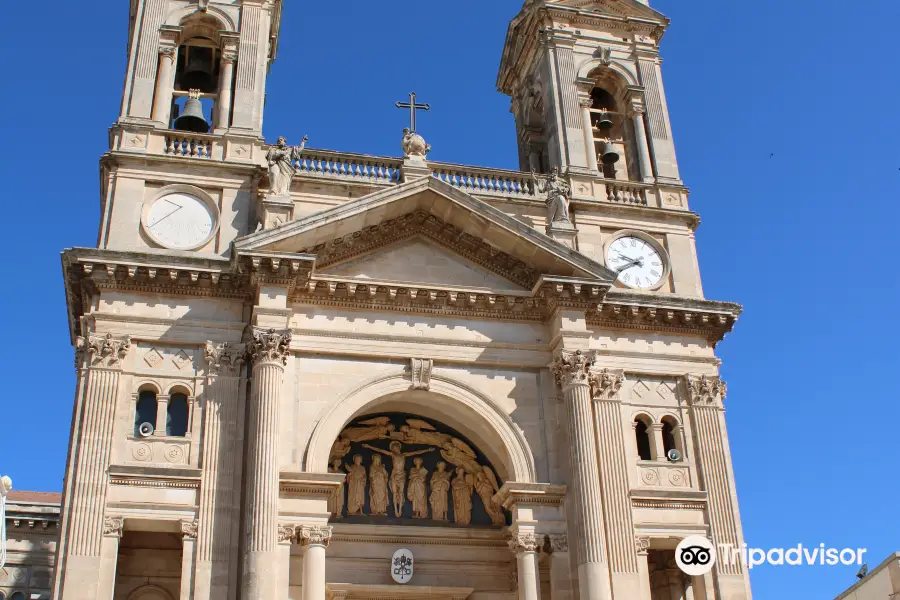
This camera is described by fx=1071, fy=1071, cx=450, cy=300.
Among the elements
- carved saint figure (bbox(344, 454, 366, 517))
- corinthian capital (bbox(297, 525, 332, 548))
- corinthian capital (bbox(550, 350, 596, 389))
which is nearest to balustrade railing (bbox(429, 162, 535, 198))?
corinthian capital (bbox(550, 350, 596, 389))

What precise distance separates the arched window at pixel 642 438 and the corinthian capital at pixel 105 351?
1084cm

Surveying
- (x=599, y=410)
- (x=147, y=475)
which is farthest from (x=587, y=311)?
(x=147, y=475)

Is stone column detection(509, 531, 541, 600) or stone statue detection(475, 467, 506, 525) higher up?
stone statue detection(475, 467, 506, 525)

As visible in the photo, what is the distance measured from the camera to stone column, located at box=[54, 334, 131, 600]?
18.9 meters

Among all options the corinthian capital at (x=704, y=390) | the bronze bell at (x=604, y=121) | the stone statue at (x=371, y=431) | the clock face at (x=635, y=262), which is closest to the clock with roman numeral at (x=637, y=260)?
the clock face at (x=635, y=262)

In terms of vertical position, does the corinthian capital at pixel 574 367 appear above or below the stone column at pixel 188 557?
above

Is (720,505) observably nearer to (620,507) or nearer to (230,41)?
(620,507)

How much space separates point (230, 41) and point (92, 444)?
11127 mm

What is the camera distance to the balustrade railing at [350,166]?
24594 mm

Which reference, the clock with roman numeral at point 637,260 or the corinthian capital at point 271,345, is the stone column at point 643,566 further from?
the corinthian capital at point 271,345

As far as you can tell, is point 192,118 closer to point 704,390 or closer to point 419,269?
point 419,269

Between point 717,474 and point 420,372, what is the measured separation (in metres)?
6.72

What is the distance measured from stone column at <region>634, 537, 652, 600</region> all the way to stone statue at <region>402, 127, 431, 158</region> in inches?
390

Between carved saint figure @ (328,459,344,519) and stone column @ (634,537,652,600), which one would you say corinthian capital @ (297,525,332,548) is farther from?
stone column @ (634,537,652,600)
